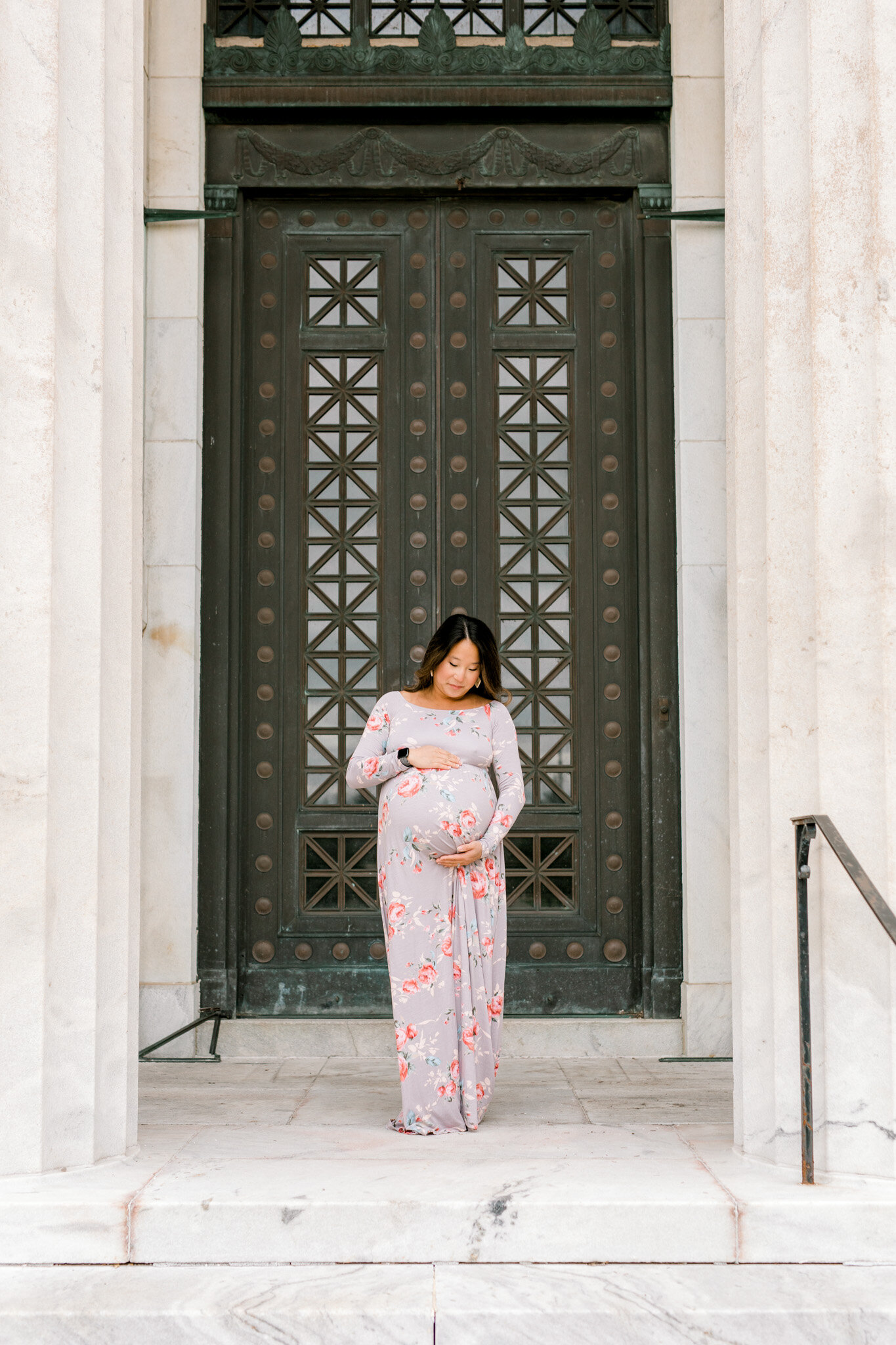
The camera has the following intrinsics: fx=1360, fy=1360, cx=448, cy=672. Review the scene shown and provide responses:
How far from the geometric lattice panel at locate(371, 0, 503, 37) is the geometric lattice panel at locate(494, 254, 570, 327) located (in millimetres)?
1265

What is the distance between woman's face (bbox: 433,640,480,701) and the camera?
5312 millimetres

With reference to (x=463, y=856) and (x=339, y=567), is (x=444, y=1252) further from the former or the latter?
(x=339, y=567)

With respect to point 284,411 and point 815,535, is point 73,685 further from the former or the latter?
point 284,411

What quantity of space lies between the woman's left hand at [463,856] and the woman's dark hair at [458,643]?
25.4 inches

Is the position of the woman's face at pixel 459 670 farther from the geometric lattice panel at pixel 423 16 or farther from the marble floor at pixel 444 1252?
the geometric lattice panel at pixel 423 16

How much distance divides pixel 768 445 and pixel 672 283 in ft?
9.74

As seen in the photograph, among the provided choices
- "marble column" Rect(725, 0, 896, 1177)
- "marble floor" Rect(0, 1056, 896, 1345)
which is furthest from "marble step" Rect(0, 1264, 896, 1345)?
"marble column" Rect(725, 0, 896, 1177)

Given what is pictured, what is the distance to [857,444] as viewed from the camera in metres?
4.43

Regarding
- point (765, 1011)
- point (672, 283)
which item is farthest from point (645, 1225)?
point (672, 283)

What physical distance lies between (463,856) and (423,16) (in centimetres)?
483

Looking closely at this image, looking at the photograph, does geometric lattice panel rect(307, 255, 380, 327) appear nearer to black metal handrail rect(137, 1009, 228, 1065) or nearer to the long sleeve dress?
the long sleeve dress

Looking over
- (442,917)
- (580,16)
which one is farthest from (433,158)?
(442,917)

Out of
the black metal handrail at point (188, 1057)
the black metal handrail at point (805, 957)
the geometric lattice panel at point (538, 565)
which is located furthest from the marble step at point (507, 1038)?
the black metal handrail at point (805, 957)

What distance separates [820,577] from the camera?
4.43 m
